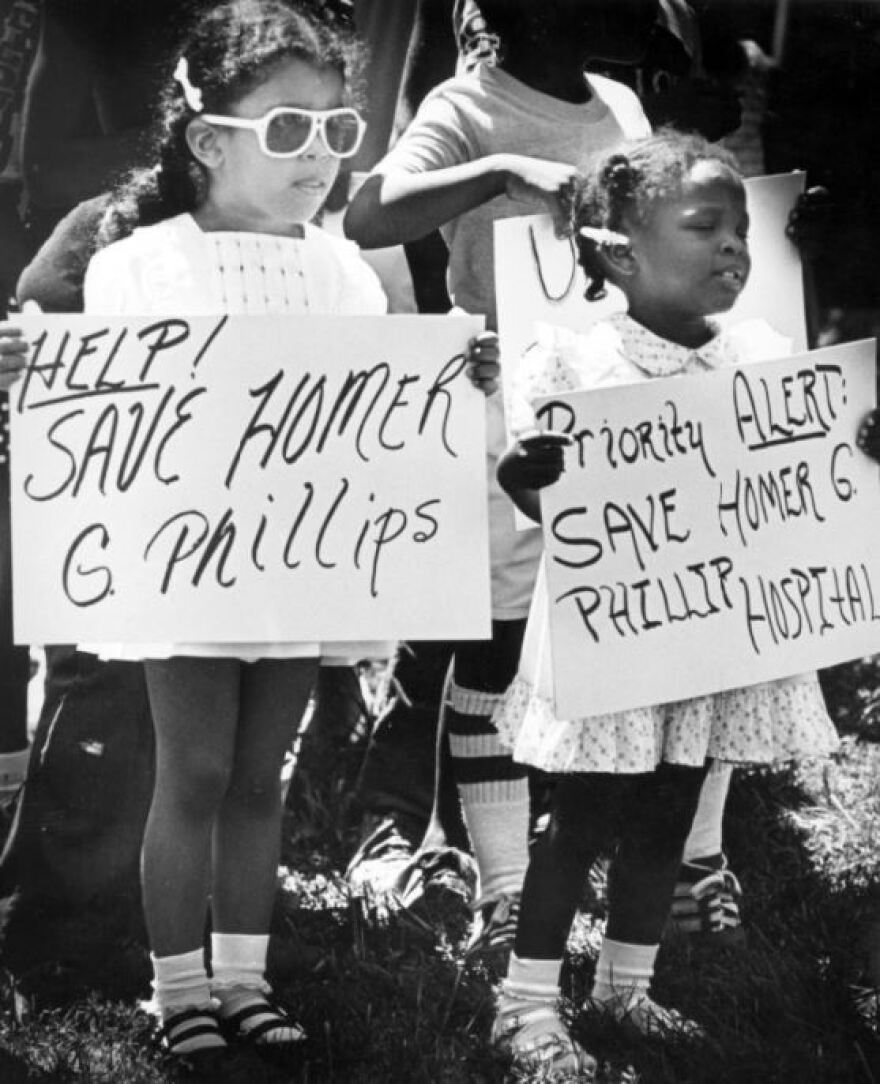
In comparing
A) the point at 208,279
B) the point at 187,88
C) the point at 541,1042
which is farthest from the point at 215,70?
the point at 541,1042

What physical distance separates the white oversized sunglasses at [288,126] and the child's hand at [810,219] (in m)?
0.85

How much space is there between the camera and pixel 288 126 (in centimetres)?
299

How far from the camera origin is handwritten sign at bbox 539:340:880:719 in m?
3.01

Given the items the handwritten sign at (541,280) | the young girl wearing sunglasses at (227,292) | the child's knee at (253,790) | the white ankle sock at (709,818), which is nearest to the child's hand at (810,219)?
the handwritten sign at (541,280)

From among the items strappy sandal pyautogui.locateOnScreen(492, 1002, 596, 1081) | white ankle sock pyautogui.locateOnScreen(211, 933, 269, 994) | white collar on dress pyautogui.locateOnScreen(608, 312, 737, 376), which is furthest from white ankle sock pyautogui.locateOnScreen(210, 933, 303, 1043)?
white collar on dress pyautogui.locateOnScreen(608, 312, 737, 376)

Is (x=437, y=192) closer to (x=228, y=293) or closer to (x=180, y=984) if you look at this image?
(x=228, y=293)

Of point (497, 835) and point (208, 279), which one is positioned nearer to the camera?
point (208, 279)

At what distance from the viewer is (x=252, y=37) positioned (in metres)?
3.03

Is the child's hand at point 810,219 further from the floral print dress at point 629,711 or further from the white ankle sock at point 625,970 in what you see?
the white ankle sock at point 625,970

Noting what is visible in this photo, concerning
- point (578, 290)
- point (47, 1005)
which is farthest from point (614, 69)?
point (47, 1005)

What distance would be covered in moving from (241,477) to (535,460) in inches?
18.0

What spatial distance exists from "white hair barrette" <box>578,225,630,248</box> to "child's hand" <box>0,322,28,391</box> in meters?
0.91

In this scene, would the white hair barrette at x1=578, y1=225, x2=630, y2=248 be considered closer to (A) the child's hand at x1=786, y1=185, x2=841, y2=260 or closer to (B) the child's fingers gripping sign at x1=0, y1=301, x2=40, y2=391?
(A) the child's hand at x1=786, y1=185, x2=841, y2=260

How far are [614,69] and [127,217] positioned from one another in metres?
0.93
